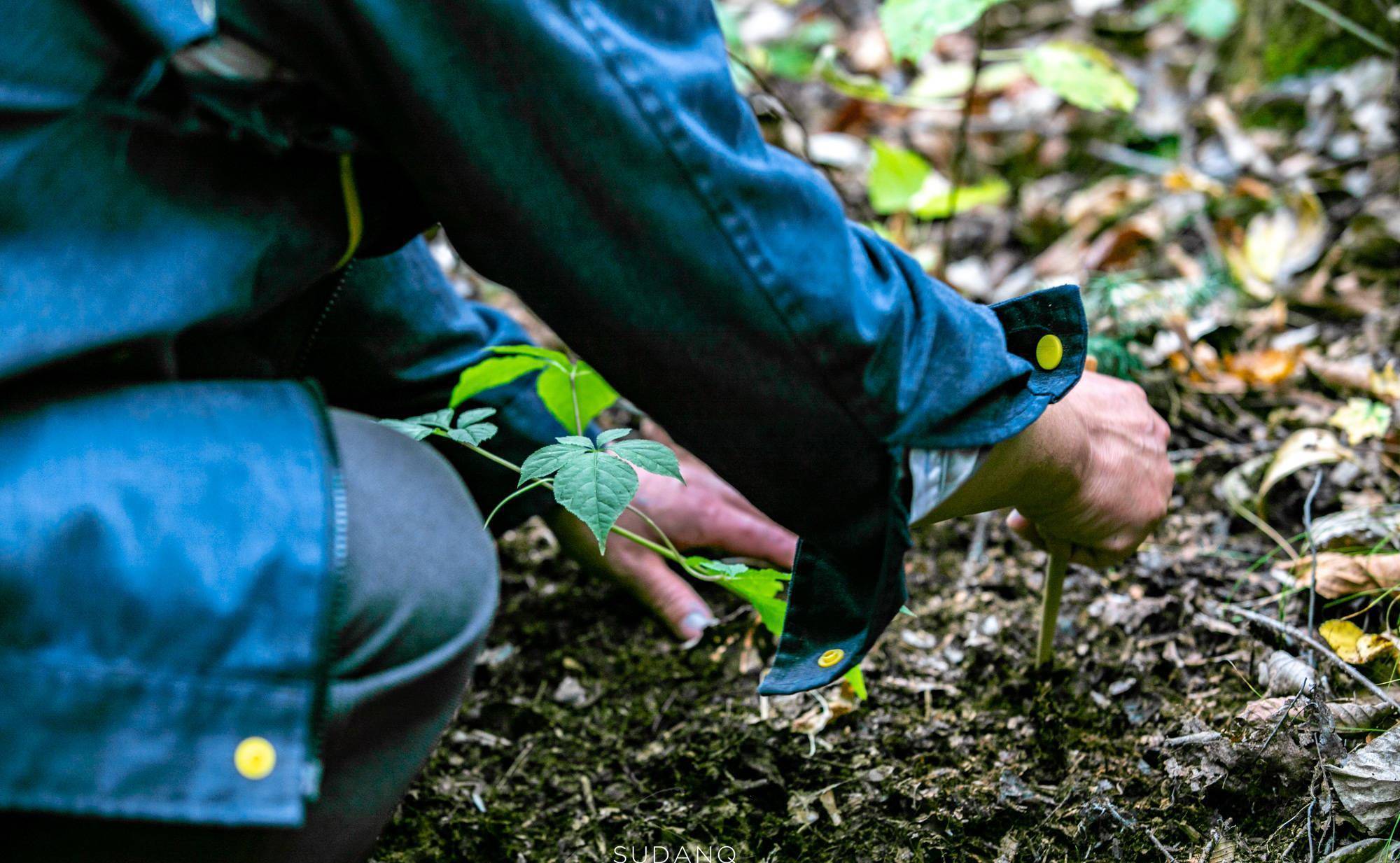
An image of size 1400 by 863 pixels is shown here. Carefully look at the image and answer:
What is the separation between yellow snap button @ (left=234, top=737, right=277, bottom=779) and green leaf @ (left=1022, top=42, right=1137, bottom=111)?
5.38ft

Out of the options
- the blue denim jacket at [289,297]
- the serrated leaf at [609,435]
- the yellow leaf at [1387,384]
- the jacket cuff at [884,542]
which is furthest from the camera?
the yellow leaf at [1387,384]

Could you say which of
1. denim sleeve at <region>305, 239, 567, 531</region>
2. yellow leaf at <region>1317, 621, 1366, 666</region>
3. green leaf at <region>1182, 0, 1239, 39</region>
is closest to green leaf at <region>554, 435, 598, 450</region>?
denim sleeve at <region>305, 239, 567, 531</region>

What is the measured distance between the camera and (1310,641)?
1199mm

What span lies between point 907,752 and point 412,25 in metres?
0.97

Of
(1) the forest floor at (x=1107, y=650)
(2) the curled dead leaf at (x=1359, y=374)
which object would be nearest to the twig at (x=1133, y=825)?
(1) the forest floor at (x=1107, y=650)

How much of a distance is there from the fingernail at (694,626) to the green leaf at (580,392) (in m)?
0.37

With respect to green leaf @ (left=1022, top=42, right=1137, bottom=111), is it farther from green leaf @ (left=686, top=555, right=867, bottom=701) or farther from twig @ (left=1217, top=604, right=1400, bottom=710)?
green leaf @ (left=686, top=555, right=867, bottom=701)

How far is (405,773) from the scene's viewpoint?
839 mm

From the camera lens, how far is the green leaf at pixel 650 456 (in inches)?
40.8

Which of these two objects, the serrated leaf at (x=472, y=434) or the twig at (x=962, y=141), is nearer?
the serrated leaf at (x=472, y=434)

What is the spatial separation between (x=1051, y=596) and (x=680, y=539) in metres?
0.55

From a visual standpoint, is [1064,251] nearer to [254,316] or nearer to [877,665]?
[877,665]

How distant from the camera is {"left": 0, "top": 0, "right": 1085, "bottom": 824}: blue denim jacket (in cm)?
68

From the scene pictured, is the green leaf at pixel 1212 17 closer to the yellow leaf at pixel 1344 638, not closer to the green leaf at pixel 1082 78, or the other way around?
the green leaf at pixel 1082 78
